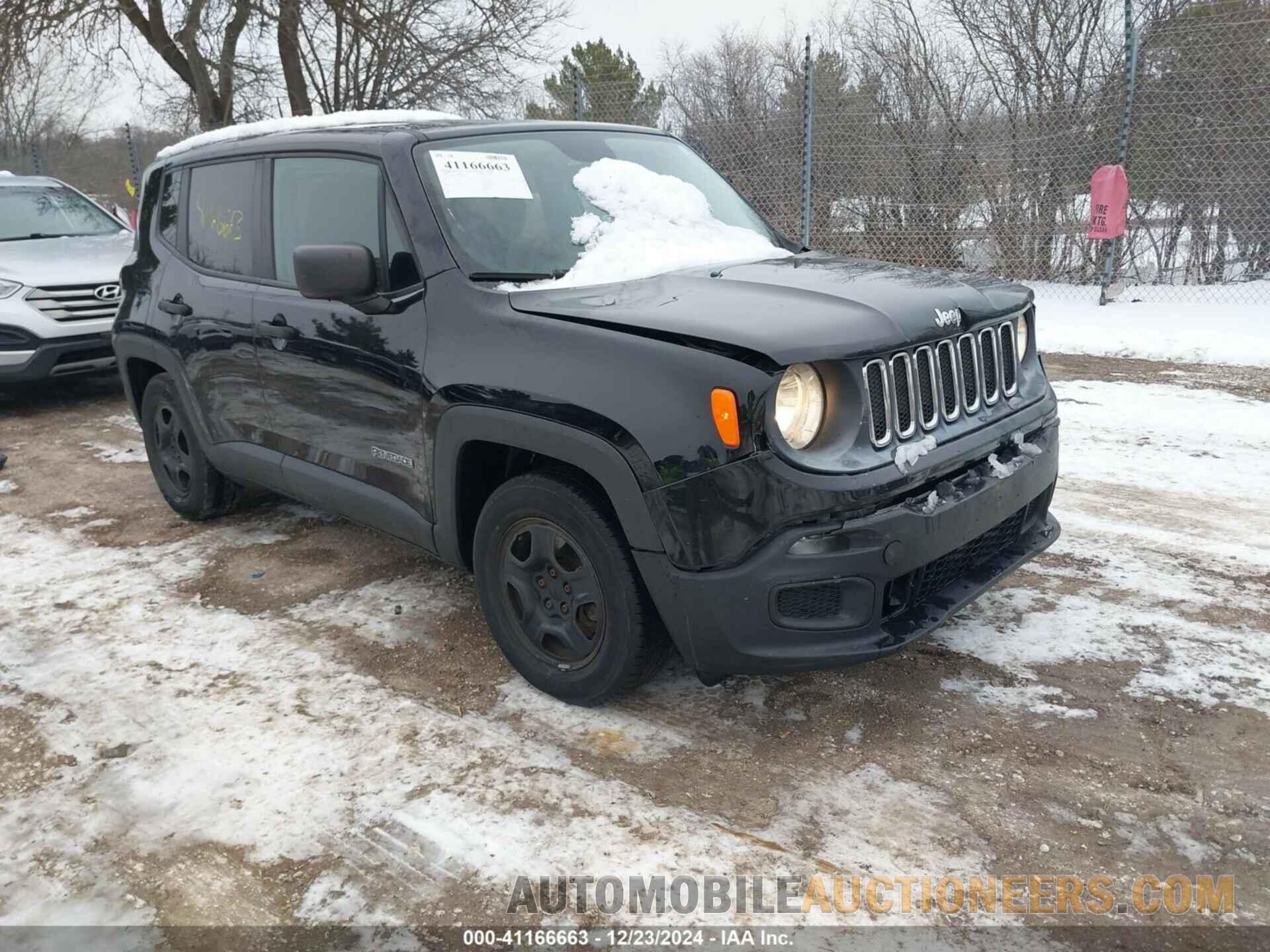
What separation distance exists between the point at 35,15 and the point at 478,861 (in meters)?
16.3

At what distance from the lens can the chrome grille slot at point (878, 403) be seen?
8.54 ft

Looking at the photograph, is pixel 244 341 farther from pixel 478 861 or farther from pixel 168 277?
pixel 478 861

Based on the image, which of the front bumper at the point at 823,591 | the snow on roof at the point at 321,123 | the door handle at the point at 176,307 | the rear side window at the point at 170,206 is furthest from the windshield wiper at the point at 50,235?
the front bumper at the point at 823,591

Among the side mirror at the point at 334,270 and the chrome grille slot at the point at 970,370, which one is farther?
the side mirror at the point at 334,270

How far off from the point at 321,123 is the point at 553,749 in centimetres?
279

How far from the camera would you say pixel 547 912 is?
2240 mm

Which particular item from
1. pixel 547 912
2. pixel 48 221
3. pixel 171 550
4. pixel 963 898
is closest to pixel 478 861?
pixel 547 912

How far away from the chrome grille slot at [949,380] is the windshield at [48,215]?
27.0 ft

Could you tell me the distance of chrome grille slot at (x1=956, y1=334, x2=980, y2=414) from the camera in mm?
2980

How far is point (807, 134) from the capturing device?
33.8ft

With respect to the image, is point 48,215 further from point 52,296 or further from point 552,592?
point 552,592

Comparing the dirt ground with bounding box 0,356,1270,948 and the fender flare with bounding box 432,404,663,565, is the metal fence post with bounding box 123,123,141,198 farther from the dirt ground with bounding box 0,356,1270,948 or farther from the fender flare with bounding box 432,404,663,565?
the fender flare with bounding box 432,404,663,565

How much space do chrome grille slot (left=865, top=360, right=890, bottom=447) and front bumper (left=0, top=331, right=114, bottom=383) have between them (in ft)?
22.6

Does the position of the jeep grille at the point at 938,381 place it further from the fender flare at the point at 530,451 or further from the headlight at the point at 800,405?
the fender flare at the point at 530,451
